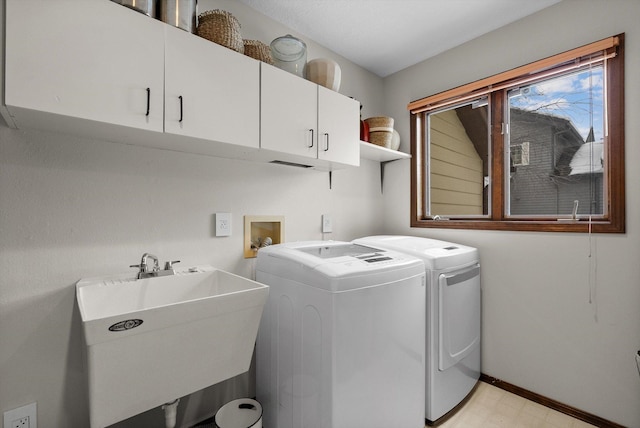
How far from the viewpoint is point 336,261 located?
1437 mm

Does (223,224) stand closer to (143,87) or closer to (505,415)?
(143,87)

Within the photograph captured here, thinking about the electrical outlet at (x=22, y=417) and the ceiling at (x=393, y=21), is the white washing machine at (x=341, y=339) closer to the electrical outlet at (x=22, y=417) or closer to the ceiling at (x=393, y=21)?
the electrical outlet at (x=22, y=417)

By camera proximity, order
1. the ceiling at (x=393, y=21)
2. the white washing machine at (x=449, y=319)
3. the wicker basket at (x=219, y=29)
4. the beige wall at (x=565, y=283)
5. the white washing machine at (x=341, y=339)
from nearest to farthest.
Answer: the white washing machine at (x=341, y=339) < the wicker basket at (x=219, y=29) < the beige wall at (x=565, y=283) < the white washing machine at (x=449, y=319) < the ceiling at (x=393, y=21)

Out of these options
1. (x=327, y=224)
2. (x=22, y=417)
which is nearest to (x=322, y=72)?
(x=327, y=224)

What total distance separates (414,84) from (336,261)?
6.32 feet

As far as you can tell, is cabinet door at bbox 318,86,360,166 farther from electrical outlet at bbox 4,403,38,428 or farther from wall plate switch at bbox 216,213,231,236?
electrical outlet at bbox 4,403,38,428

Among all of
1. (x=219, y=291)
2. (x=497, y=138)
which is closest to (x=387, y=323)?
(x=219, y=291)

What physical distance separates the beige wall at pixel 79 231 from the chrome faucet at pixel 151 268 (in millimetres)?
78

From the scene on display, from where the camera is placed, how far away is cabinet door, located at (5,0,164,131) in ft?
3.00

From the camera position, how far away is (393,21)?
6.64 ft

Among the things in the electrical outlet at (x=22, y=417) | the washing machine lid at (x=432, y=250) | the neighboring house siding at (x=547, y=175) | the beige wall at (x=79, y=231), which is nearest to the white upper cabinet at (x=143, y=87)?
the beige wall at (x=79, y=231)

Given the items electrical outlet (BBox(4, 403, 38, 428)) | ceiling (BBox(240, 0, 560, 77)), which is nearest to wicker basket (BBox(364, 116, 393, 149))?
ceiling (BBox(240, 0, 560, 77))

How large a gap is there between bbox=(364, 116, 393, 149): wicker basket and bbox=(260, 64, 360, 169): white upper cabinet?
0.44m

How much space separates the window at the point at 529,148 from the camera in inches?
67.8
